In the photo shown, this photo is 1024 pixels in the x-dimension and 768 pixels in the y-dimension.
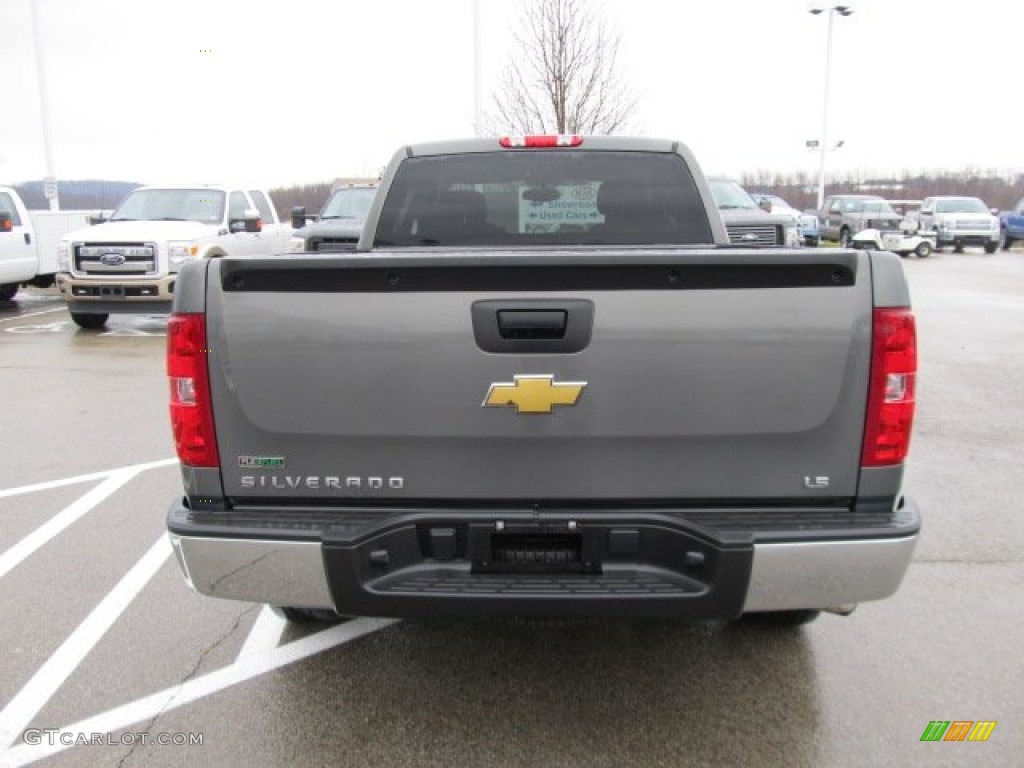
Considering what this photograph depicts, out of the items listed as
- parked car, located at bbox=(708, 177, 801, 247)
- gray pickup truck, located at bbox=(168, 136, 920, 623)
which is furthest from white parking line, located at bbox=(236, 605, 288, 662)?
parked car, located at bbox=(708, 177, 801, 247)

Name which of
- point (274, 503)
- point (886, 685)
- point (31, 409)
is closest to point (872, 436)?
point (886, 685)

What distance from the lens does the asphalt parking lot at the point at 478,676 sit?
110 inches

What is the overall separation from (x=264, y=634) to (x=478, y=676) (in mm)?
1004

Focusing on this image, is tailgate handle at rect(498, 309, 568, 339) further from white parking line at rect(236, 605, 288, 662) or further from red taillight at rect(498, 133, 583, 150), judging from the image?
red taillight at rect(498, 133, 583, 150)

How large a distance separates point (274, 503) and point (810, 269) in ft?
5.85

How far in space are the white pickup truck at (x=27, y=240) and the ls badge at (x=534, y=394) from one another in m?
14.8

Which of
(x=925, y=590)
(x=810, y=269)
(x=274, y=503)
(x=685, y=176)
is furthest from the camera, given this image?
(x=685, y=176)

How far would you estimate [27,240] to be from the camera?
1491cm

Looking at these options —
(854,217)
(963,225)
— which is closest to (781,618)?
(854,217)

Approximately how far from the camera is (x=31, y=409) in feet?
25.7

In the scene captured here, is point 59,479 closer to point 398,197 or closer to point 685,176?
point 398,197

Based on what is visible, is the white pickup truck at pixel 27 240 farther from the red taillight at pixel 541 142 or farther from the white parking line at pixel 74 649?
the red taillight at pixel 541 142

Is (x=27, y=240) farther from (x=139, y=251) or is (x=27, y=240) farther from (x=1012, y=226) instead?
(x=1012, y=226)

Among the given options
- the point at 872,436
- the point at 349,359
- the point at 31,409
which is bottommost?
the point at 31,409
